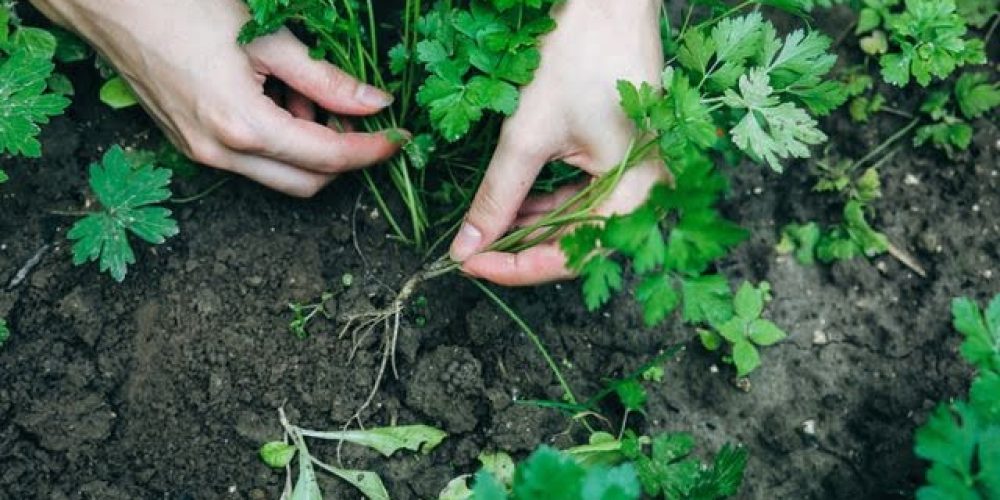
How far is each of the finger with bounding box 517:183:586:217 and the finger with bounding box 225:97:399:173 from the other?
0.39 m

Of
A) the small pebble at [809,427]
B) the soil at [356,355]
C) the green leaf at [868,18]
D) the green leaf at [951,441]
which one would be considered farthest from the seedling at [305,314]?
the green leaf at [868,18]

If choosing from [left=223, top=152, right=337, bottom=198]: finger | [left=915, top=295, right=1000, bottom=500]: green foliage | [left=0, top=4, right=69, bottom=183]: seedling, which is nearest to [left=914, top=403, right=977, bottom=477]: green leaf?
[left=915, top=295, right=1000, bottom=500]: green foliage

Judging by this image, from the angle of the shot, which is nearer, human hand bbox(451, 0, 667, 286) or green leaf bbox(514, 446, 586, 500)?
green leaf bbox(514, 446, 586, 500)

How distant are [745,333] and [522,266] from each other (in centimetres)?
74

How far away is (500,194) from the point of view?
2020 millimetres

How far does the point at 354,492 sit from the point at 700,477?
84 cm

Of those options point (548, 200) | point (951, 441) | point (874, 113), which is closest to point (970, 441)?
point (951, 441)

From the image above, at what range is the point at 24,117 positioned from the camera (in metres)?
2.08

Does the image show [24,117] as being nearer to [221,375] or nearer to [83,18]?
[83,18]

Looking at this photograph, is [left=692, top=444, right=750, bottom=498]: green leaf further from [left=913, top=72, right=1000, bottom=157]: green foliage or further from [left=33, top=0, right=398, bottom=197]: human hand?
[left=913, top=72, right=1000, bottom=157]: green foliage

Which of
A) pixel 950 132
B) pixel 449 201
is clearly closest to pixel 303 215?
pixel 449 201

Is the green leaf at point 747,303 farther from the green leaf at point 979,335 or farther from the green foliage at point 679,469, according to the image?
the green leaf at point 979,335

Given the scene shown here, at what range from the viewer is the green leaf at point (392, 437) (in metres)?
2.18

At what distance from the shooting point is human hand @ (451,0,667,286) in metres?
1.98
